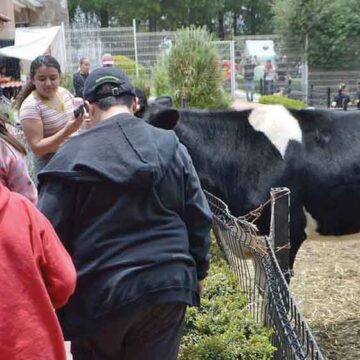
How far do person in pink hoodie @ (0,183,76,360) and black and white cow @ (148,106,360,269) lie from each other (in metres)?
2.60

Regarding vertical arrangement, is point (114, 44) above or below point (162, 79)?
above

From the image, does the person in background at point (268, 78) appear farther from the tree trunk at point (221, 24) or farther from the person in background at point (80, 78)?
the tree trunk at point (221, 24)

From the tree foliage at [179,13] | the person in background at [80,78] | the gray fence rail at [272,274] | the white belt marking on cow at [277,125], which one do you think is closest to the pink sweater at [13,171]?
the gray fence rail at [272,274]

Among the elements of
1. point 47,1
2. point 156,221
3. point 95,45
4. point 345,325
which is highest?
point 47,1

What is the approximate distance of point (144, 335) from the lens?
2.01 meters

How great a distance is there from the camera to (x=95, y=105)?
209 cm

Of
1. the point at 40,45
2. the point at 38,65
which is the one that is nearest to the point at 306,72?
the point at 40,45

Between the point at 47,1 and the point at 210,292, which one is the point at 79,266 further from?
the point at 47,1

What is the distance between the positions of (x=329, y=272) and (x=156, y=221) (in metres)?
3.72

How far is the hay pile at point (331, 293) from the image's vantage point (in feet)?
13.4

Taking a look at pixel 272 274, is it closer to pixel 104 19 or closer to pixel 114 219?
pixel 114 219

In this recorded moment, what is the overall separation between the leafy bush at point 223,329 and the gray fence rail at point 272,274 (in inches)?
3.9

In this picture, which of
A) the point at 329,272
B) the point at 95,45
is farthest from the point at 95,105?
the point at 95,45

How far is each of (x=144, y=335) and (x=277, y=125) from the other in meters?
2.36
